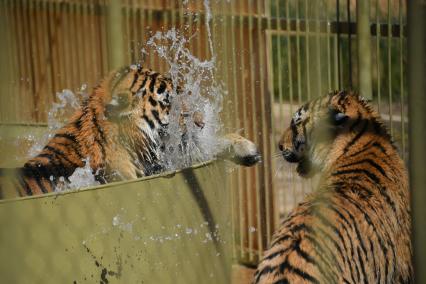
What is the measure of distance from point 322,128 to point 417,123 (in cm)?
185

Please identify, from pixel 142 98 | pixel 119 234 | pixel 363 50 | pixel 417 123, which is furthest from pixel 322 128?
pixel 417 123

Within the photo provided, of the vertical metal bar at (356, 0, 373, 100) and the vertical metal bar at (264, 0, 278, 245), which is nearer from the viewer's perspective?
the vertical metal bar at (356, 0, 373, 100)

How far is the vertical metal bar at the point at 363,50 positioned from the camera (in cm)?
346

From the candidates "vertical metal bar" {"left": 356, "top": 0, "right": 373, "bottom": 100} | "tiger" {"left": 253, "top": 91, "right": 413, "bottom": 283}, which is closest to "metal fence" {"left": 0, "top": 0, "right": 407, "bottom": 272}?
"vertical metal bar" {"left": 356, "top": 0, "right": 373, "bottom": 100}

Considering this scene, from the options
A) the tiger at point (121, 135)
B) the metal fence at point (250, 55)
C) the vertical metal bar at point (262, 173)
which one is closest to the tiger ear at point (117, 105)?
the tiger at point (121, 135)

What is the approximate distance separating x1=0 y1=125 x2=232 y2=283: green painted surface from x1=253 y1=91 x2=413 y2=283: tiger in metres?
0.22

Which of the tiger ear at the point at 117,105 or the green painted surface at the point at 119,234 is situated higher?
the tiger ear at the point at 117,105

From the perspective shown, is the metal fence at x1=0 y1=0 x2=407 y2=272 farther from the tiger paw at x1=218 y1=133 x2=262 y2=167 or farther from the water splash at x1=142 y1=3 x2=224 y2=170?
the tiger paw at x1=218 y1=133 x2=262 y2=167

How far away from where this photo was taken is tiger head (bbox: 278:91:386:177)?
291cm

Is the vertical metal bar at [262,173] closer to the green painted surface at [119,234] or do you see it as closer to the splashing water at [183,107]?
the splashing water at [183,107]

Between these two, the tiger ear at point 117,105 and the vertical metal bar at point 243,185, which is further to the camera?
the vertical metal bar at point 243,185

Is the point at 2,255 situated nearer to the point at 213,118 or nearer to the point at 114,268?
the point at 114,268

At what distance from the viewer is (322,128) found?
312 centimetres

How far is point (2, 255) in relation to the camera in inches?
67.2
